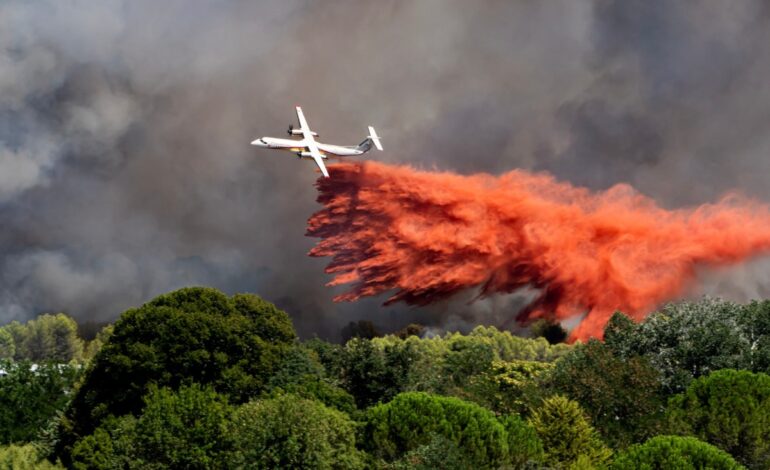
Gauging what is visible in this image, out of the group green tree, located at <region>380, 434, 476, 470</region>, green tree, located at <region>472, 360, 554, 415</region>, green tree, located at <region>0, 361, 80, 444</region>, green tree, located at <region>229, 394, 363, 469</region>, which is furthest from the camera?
green tree, located at <region>0, 361, 80, 444</region>

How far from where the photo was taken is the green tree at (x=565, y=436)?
5344 centimetres

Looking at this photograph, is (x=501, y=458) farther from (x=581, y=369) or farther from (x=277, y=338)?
(x=277, y=338)

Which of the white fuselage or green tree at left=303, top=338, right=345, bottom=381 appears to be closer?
green tree at left=303, top=338, right=345, bottom=381

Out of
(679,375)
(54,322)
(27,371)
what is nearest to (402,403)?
(679,375)

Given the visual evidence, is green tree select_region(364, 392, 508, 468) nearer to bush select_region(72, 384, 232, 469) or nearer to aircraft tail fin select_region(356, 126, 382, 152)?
bush select_region(72, 384, 232, 469)

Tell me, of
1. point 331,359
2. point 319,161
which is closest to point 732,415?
point 331,359

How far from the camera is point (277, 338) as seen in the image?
70688mm

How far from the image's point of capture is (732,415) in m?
58.4

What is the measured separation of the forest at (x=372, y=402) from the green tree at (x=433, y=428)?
0.08 meters

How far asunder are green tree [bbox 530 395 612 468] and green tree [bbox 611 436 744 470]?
3.69m

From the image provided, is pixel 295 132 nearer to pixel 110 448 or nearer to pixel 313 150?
pixel 313 150

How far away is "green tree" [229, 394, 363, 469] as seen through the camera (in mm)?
48812

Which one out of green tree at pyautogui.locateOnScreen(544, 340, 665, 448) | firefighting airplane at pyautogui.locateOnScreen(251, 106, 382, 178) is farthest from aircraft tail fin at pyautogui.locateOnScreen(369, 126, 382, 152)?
green tree at pyautogui.locateOnScreen(544, 340, 665, 448)

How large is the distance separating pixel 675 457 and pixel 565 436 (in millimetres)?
7187
